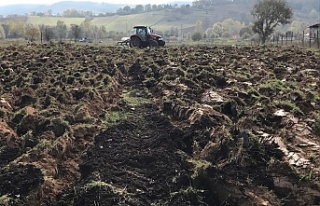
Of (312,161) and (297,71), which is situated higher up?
(297,71)

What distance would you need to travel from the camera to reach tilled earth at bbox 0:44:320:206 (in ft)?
28.1

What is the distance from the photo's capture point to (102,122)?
13531mm

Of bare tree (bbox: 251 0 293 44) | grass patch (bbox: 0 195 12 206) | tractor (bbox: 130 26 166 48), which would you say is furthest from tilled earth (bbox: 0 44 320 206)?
bare tree (bbox: 251 0 293 44)

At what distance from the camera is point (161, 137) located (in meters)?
11.9

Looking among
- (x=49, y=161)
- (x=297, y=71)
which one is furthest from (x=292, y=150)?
(x=297, y=71)

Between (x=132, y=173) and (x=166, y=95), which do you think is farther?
(x=166, y=95)

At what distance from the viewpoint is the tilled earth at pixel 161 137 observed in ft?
28.1

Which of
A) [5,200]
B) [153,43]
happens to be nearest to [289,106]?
[5,200]

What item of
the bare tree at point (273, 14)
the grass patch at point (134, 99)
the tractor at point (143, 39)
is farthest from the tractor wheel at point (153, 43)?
the bare tree at point (273, 14)

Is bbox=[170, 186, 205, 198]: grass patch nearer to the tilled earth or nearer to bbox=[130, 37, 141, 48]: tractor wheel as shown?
the tilled earth

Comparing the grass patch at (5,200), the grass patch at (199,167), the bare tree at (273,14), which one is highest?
the bare tree at (273,14)

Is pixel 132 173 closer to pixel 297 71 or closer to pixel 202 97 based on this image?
pixel 202 97

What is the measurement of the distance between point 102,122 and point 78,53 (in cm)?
1481

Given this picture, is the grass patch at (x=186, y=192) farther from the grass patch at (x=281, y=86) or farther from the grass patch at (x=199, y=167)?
the grass patch at (x=281, y=86)
